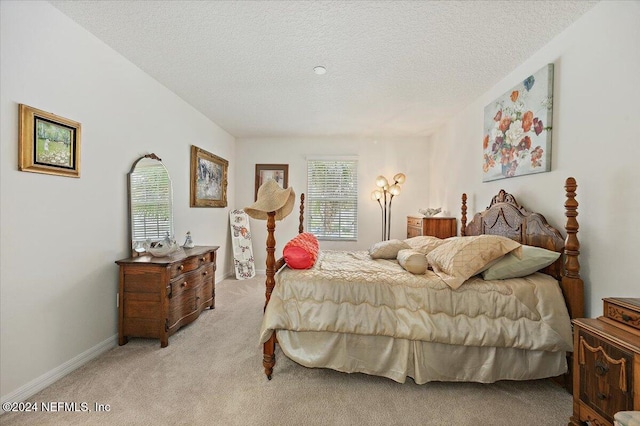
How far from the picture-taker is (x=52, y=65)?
185cm

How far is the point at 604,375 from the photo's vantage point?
1255 mm

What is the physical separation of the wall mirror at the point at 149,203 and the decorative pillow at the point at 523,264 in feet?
10.4

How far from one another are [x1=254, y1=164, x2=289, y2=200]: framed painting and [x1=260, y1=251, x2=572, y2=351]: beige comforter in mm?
3237

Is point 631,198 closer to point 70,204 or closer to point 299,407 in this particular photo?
point 299,407

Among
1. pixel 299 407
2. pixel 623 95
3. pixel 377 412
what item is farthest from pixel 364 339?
pixel 623 95

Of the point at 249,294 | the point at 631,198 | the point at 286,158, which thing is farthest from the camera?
the point at 286,158

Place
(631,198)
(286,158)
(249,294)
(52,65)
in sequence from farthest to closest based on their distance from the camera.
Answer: (286,158) → (249,294) → (52,65) → (631,198)

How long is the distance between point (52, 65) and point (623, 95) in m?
3.84

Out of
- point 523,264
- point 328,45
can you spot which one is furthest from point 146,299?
point 523,264

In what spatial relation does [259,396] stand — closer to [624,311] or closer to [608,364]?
[608,364]

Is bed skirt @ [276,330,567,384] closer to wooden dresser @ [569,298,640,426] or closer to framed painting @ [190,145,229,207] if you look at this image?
wooden dresser @ [569,298,640,426]

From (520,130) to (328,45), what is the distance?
6.34ft

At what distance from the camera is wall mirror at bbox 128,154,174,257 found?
2.59 metres

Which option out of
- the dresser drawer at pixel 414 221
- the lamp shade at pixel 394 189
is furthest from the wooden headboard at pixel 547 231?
the lamp shade at pixel 394 189
